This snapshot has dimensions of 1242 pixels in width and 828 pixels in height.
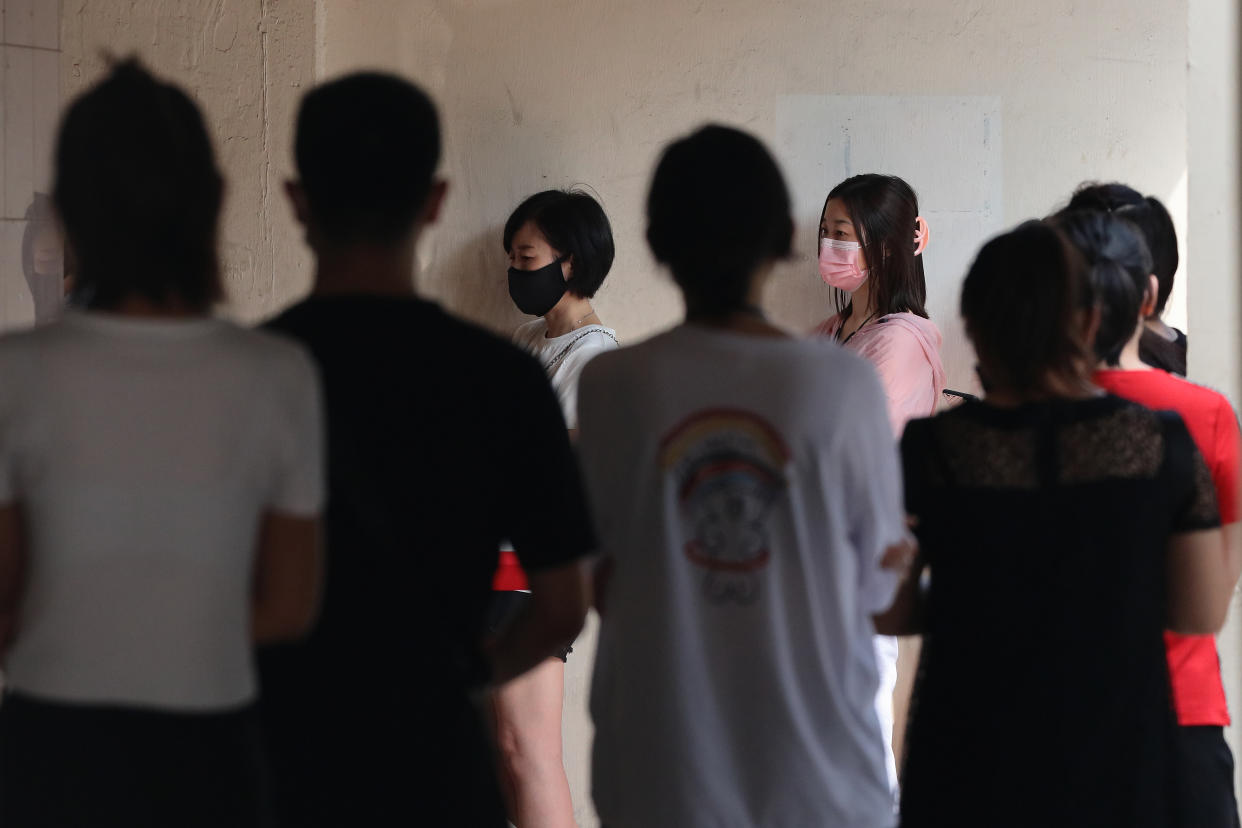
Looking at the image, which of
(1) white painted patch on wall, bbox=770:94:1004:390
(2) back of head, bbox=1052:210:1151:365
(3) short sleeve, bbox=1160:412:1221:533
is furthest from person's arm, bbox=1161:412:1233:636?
(1) white painted patch on wall, bbox=770:94:1004:390

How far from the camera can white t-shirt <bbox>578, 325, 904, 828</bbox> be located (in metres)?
1.55

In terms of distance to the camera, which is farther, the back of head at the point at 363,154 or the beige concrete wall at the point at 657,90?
the beige concrete wall at the point at 657,90

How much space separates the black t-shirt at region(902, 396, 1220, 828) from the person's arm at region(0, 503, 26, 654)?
106 cm

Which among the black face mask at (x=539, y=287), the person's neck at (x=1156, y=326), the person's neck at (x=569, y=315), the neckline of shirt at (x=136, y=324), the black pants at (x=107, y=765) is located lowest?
the black pants at (x=107, y=765)

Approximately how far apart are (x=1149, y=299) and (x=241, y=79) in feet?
8.56

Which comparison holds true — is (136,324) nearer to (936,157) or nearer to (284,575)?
(284,575)

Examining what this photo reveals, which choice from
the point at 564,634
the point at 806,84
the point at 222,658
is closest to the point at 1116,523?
the point at 564,634

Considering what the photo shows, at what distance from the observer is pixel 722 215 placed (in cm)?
161

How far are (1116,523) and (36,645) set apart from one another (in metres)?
1.23

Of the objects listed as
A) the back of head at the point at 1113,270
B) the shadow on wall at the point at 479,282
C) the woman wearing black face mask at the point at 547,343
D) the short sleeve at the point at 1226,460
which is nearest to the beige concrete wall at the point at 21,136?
the shadow on wall at the point at 479,282

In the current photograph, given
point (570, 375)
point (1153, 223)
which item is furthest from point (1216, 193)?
point (570, 375)

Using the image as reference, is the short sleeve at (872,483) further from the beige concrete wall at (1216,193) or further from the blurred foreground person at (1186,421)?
the beige concrete wall at (1216,193)

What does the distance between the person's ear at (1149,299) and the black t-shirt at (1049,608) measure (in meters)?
0.42

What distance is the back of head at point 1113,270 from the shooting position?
1.95 meters
